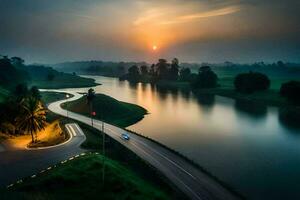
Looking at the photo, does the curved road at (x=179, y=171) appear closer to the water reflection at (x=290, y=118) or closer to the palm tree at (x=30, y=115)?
the palm tree at (x=30, y=115)

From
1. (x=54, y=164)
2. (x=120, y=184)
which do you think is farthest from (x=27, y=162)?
(x=120, y=184)

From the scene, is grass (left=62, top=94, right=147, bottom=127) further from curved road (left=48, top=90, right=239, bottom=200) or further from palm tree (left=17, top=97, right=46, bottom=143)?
curved road (left=48, top=90, right=239, bottom=200)

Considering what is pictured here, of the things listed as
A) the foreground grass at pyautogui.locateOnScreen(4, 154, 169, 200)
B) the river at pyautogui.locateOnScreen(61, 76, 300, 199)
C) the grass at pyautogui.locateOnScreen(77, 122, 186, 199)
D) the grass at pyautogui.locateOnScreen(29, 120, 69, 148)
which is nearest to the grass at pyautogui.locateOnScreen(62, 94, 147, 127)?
the river at pyautogui.locateOnScreen(61, 76, 300, 199)

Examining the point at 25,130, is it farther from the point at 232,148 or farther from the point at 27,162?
the point at 232,148

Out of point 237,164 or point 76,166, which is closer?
point 76,166

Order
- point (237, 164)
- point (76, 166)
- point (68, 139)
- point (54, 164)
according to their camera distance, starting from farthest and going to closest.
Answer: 1. point (68, 139)
2. point (237, 164)
3. point (54, 164)
4. point (76, 166)

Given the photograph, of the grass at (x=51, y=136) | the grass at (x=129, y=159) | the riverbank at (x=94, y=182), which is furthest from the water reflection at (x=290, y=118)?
the grass at (x=51, y=136)


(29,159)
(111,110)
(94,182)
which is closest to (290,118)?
(111,110)
